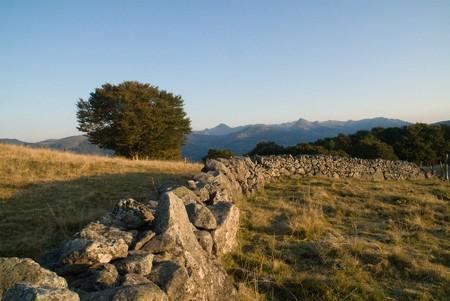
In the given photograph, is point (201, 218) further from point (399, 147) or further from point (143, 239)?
point (399, 147)

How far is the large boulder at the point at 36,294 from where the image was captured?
322cm

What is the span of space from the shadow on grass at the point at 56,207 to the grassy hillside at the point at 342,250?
3.51 meters

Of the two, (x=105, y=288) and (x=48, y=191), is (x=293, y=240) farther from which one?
(x=48, y=191)

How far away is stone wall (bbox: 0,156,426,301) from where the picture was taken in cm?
392

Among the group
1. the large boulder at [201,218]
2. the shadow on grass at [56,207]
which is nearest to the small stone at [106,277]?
the large boulder at [201,218]

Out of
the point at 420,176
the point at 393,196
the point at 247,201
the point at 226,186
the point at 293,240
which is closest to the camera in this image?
the point at 293,240

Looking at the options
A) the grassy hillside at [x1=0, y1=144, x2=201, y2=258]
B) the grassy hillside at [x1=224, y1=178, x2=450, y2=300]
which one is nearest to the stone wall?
the grassy hillside at [x1=224, y1=178, x2=450, y2=300]

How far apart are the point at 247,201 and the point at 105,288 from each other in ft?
33.0

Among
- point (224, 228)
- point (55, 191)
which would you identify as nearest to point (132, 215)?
point (224, 228)

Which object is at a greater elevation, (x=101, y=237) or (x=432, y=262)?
(x=101, y=237)

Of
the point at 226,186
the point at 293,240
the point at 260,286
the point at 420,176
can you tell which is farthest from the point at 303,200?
the point at 420,176

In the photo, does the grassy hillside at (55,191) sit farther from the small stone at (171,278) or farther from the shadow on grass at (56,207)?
the small stone at (171,278)

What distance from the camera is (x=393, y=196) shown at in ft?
52.0

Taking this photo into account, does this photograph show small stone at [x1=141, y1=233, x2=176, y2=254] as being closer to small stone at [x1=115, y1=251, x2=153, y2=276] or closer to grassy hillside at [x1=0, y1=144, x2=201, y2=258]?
small stone at [x1=115, y1=251, x2=153, y2=276]
